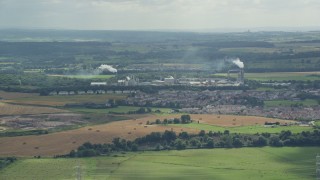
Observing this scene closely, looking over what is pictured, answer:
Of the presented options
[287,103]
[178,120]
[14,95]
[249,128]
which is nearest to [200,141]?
[249,128]

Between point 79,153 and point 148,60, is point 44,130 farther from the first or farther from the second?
point 148,60

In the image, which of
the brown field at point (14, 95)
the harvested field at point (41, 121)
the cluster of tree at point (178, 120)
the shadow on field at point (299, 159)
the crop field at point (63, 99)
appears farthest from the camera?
the brown field at point (14, 95)

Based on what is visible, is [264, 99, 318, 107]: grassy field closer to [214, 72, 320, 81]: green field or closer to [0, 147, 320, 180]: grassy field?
[214, 72, 320, 81]: green field

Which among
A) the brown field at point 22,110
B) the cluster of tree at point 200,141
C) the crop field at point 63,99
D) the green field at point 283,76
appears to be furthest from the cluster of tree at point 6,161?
the green field at point 283,76

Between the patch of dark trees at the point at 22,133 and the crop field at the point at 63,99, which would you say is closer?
the patch of dark trees at the point at 22,133

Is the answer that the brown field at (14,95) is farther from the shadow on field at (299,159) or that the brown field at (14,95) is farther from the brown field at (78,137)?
the shadow on field at (299,159)

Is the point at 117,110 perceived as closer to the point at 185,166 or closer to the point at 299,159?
the point at 185,166

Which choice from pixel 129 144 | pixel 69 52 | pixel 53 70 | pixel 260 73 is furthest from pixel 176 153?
pixel 69 52
